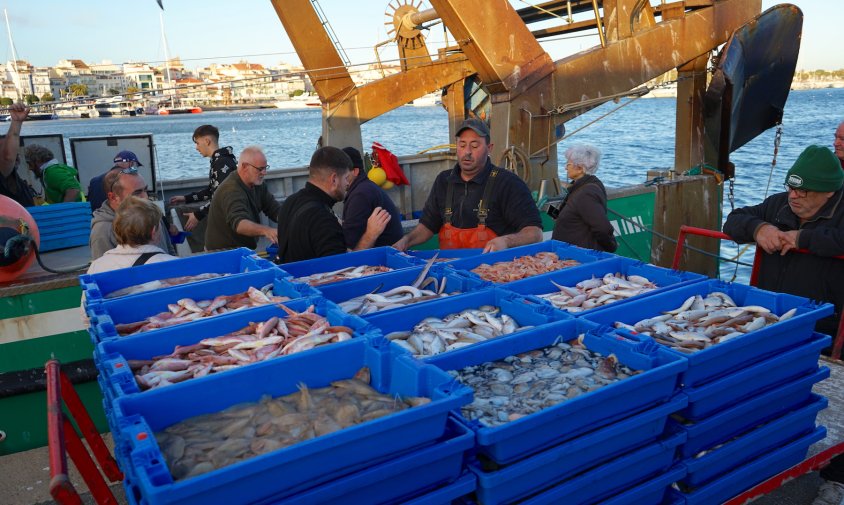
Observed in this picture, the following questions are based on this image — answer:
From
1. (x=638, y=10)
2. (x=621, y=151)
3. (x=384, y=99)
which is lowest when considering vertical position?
(x=621, y=151)

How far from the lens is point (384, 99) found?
11.6 m

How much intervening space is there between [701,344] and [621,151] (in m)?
41.2

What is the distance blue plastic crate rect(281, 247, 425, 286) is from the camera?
4.16m

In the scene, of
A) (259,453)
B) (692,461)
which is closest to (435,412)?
(259,453)

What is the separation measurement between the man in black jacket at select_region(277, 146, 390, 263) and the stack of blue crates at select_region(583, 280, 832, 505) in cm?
216

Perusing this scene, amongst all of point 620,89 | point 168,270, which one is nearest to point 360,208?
point 168,270

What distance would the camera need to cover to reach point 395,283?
3.86 m

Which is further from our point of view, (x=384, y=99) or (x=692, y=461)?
(x=384, y=99)

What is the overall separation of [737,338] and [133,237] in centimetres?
357

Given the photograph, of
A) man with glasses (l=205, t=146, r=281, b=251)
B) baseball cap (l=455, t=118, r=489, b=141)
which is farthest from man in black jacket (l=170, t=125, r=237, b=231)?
baseball cap (l=455, t=118, r=489, b=141)

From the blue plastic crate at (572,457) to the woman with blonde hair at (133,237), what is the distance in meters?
2.84

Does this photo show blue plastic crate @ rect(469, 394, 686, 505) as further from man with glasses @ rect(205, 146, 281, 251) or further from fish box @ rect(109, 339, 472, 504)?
man with glasses @ rect(205, 146, 281, 251)

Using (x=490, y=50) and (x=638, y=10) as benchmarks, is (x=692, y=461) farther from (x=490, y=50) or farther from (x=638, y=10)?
(x=638, y=10)

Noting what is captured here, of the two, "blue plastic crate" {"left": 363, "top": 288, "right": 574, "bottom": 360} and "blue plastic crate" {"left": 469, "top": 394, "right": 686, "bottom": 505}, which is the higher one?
"blue plastic crate" {"left": 363, "top": 288, "right": 574, "bottom": 360}
